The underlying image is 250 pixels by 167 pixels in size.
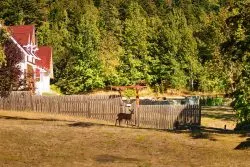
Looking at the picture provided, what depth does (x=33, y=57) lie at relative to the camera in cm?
6606

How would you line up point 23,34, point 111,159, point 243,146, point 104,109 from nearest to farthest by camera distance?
1. point 111,159
2. point 243,146
3. point 104,109
4. point 23,34

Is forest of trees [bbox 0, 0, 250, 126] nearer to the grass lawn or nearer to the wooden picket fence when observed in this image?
the wooden picket fence

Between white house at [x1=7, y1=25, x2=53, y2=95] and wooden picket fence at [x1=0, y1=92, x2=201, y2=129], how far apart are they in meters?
13.5

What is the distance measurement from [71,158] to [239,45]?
12.3 meters

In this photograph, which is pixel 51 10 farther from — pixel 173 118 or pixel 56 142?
pixel 56 142

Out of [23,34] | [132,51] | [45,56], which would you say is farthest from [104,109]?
[132,51]

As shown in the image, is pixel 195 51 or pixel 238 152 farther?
pixel 195 51

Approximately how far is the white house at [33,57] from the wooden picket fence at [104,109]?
1346 centimetres

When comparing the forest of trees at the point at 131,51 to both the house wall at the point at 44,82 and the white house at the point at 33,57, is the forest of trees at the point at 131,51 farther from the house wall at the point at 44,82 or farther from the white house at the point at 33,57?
the house wall at the point at 44,82

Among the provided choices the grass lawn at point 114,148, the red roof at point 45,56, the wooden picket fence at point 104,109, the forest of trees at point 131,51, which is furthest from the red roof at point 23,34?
the grass lawn at point 114,148

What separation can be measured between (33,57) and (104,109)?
101ft

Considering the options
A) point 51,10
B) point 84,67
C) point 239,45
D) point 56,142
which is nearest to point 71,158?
point 56,142

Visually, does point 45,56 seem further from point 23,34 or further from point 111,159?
point 111,159

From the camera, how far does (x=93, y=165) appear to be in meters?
16.8
